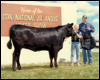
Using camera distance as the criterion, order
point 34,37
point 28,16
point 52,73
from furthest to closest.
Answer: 1. point 28,16
2. point 34,37
3. point 52,73

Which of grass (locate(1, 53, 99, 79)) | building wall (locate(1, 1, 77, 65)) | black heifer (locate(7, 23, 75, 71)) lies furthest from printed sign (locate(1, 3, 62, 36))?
grass (locate(1, 53, 99, 79))

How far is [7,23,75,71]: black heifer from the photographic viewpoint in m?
4.62

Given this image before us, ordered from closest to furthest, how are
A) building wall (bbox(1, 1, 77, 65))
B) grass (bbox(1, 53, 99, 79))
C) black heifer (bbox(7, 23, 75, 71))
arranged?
grass (bbox(1, 53, 99, 79)), black heifer (bbox(7, 23, 75, 71)), building wall (bbox(1, 1, 77, 65))

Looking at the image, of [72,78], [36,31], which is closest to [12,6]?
[36,31]

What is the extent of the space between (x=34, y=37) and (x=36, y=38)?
0.28ft

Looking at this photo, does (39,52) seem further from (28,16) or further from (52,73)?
(52,73)

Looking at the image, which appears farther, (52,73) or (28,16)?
(28,16)

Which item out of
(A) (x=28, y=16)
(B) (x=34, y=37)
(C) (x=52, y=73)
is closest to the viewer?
(C) (x=52, y=73)

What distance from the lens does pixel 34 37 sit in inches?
191

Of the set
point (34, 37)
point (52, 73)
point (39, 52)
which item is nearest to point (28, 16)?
point (39, 52)

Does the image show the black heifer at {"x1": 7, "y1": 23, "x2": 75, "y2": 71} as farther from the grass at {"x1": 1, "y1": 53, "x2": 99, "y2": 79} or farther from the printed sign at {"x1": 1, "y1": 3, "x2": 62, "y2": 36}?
the printed sign at {"x1": 1, "y1": 3, "x2": 62, "y2": 36}

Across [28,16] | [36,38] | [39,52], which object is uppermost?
[28,16]

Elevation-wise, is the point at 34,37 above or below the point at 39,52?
above

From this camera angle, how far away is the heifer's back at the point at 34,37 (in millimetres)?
4637
